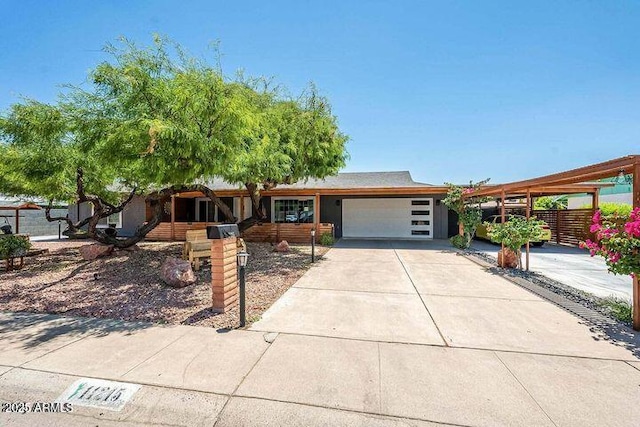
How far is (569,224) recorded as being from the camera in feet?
43.5

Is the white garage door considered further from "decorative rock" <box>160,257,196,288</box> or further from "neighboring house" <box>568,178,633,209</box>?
"neighboring house" <box>568,178,633,209</box>

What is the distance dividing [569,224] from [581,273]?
7747mm

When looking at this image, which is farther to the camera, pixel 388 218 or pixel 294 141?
pixel 388 218

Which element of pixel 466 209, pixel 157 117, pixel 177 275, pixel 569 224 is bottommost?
pixel 177 275

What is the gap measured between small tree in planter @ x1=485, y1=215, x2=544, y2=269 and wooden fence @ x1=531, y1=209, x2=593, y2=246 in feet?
23.6

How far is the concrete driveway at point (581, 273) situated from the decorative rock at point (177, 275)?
811cm

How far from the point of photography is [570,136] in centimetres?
1330

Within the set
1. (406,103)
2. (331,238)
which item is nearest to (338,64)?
(406,103)

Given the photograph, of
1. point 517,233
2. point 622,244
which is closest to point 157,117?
point 622,244

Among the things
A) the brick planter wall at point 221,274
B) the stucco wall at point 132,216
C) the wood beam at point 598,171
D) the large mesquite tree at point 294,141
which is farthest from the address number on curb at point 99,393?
the stucco wall at point 132,216

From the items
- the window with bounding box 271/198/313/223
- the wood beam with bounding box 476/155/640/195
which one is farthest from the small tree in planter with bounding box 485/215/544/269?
the window with bounding box 271/198/313/223

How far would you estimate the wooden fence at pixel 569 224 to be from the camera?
12156mm

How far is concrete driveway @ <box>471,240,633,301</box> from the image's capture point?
5828 mm

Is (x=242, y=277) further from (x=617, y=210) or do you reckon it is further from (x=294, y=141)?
(x=617, y=210)
